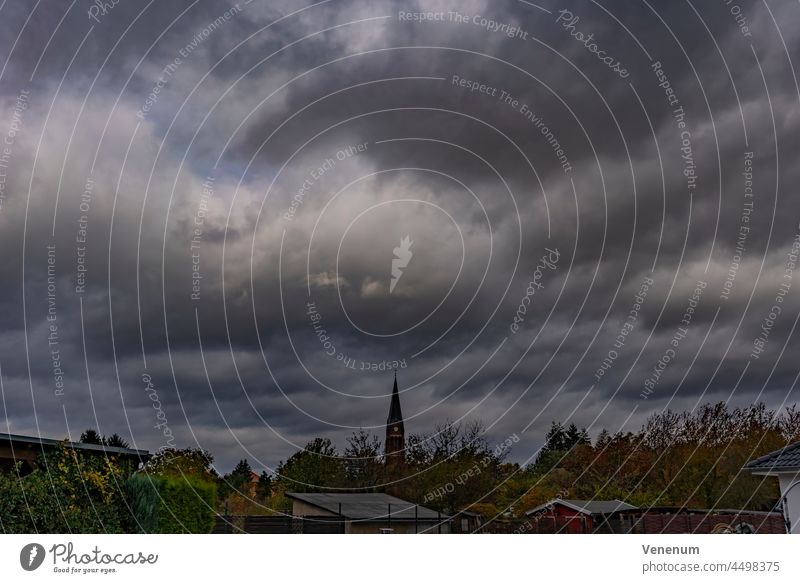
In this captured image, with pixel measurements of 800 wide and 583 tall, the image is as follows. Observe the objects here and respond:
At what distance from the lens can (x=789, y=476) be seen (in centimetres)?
1947

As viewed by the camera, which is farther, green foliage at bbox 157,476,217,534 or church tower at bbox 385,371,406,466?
church tower at bbox 385,371,406,466

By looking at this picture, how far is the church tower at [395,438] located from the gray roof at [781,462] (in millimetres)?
28349

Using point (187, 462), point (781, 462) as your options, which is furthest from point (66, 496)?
point (187, 462)

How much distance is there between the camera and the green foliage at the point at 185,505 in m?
19.8

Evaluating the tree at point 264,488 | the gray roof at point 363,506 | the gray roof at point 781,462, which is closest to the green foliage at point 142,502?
the gray roof at point 363,506

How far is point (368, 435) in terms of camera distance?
5278 centimetres

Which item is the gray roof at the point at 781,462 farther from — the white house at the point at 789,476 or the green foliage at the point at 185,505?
the green foliage at the point at 185,505

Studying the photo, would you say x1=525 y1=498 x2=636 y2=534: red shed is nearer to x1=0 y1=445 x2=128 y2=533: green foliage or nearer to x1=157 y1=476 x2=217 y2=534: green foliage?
x1=157 y1=476 x2=217 y2=534: green foliage

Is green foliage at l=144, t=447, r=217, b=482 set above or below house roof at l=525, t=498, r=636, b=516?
above

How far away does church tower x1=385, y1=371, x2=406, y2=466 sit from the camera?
49.2m

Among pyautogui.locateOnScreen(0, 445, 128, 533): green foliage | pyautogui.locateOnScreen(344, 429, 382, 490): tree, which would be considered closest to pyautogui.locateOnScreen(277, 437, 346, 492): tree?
pyautogui.locateOnScreen(344, 429, 382, 490): tree

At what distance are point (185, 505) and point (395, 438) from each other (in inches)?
1397
